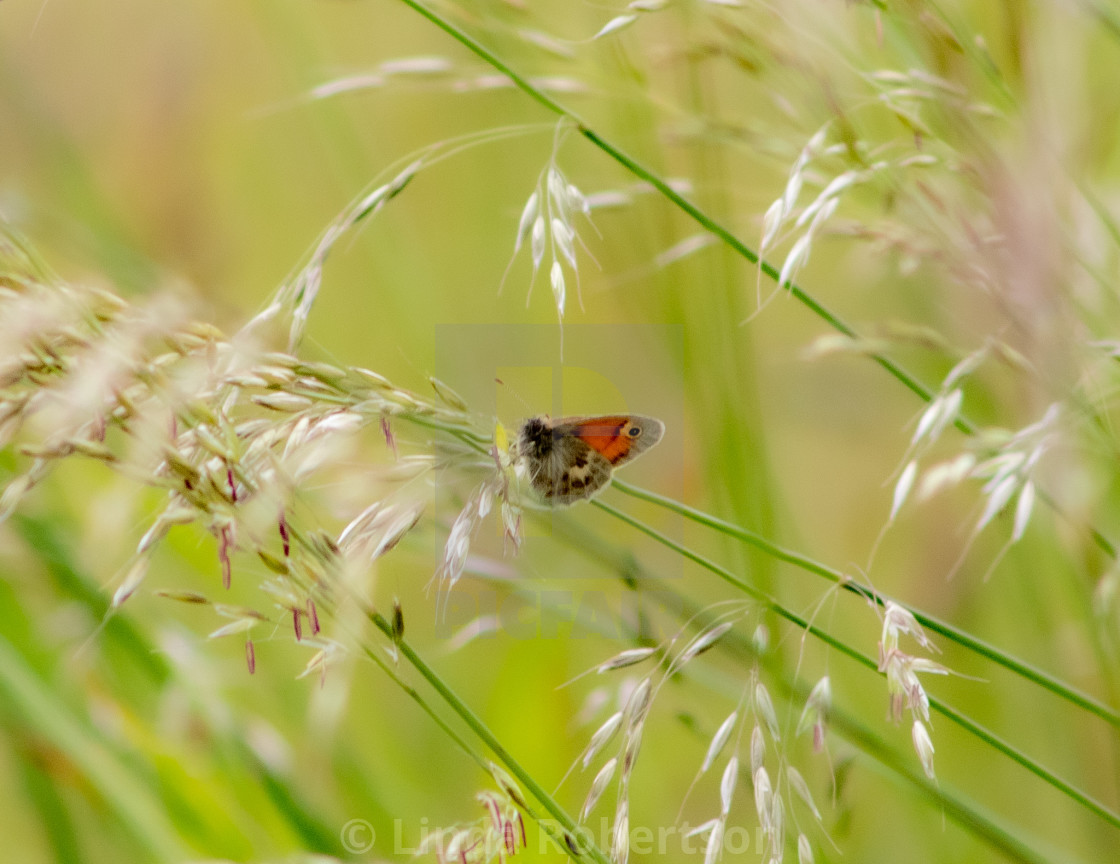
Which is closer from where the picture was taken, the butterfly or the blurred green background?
the blurred green background

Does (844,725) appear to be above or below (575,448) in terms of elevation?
below

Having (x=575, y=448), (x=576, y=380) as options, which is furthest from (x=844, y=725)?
(x=576, y=380)

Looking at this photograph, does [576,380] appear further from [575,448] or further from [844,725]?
[844,725]

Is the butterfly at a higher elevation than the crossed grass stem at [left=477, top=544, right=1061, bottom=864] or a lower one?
higher

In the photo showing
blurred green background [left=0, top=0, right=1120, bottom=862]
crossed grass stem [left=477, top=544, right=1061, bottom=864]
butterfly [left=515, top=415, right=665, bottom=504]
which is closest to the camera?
crossed grass stem [left=477, top=544, right=1061, bottom=864]

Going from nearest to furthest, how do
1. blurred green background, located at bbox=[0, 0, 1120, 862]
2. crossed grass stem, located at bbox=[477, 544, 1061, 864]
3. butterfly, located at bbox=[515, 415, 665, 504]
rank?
crossed grass stem, located at bbox=[477, 544, 1061, 864], blurred green background, located at bbox=[0, 0, 1120, 862], butterfly, located at bbox=[515, 415, 665, 504]
